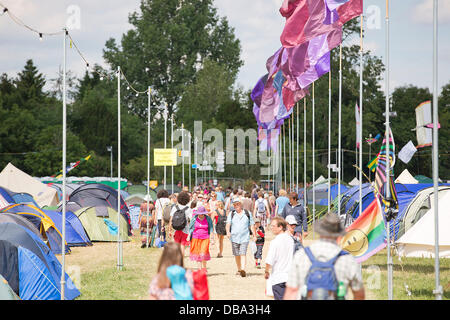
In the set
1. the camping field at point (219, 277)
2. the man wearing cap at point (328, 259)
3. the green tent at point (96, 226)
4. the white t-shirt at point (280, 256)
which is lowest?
the camping field at point (219, 277)

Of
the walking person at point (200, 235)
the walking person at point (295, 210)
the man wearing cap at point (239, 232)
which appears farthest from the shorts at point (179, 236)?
the walking person at point (295, 210)

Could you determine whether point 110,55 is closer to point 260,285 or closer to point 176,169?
point 176,169

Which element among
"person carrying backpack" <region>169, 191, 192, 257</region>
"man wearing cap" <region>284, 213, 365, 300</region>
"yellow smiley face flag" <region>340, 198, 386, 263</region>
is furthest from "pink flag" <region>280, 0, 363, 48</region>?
"man wearing cap" <region>284, 213, 365, 300</region>

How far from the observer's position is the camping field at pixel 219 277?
12.7m

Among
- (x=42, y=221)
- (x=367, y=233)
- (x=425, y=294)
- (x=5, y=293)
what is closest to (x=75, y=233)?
(x=42, y=221)

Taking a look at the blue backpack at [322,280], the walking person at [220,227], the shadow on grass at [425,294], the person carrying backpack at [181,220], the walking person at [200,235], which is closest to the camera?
the blue backpack at [322,280]

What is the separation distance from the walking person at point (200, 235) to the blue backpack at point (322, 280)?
27.7 ft

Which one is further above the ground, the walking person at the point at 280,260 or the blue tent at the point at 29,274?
the walking person at the point at 280,260

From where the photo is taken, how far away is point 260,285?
1353cm

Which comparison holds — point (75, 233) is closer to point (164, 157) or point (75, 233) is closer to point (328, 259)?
point (164, 157)

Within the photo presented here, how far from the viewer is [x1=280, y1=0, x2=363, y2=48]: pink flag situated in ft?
59.4

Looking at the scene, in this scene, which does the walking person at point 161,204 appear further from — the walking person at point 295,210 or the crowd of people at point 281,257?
the walking person at point 295,210

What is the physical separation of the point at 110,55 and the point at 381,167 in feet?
227

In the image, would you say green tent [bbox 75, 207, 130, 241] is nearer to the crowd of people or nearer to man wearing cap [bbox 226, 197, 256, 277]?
the crowd of people
